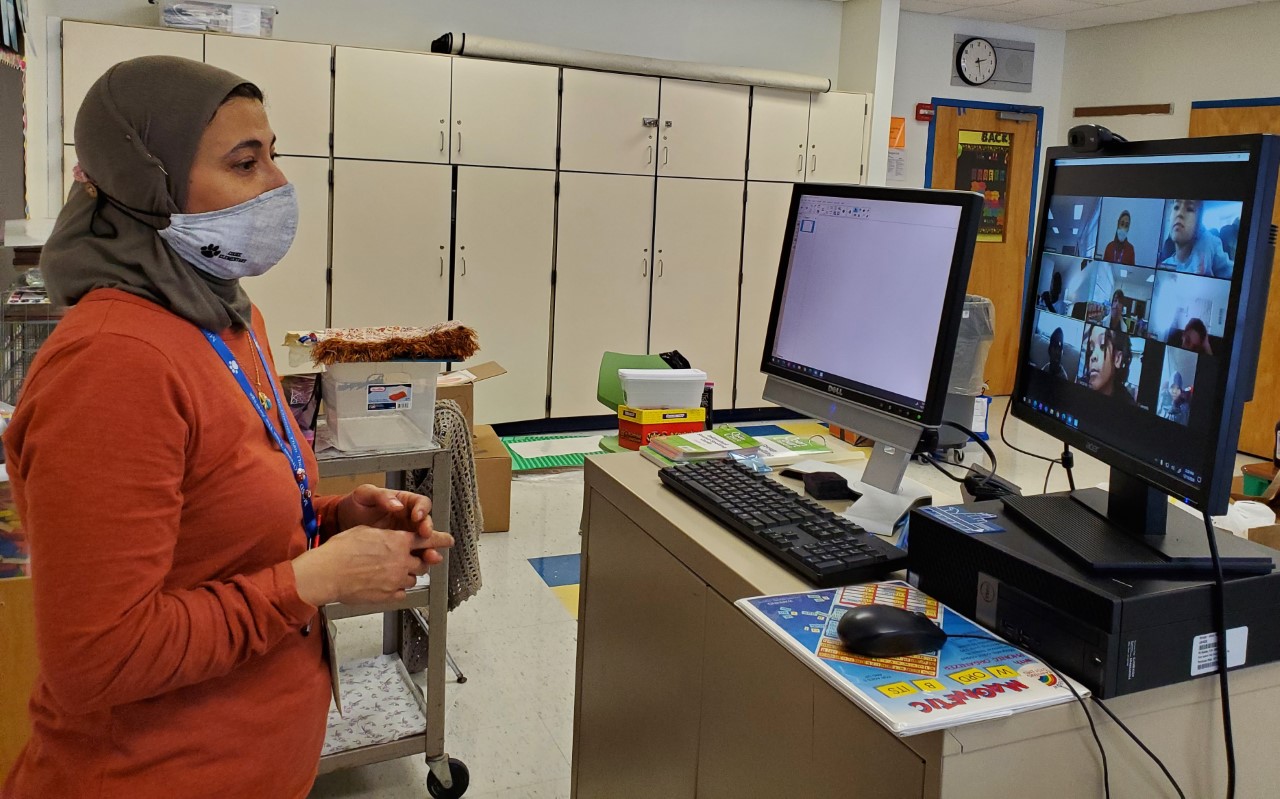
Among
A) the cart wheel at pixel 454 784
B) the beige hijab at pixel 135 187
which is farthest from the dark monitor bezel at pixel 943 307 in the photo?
the cart wheel at pixel 454 784

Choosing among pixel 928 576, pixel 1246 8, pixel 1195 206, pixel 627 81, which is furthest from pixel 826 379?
pixel 1246 8

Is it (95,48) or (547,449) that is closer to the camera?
(95,48)

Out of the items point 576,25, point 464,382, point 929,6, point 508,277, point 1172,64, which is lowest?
point 464,382

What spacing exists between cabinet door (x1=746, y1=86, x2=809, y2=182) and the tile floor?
2.81 metres

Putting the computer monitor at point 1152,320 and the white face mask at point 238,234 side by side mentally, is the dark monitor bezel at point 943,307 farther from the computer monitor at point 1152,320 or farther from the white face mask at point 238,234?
the white face mask at point 238,234

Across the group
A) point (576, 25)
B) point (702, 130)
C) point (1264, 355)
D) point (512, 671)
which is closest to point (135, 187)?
point (512, 671)

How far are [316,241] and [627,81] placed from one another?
2.01m

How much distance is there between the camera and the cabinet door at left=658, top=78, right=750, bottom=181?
599cm

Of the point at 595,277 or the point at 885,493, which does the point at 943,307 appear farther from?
the point at 595,277

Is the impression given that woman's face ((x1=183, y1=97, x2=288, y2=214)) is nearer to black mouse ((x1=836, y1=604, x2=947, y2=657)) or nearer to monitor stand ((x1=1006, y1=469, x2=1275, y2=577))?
black mouse ((x1=836, y1=604, x2=947, y2=657))

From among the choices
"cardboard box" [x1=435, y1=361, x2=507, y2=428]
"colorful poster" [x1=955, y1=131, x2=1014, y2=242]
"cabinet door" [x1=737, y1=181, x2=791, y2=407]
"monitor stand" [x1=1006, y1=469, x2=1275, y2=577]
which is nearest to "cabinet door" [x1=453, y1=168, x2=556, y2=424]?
"cabinet door" [x1=737, y1=181, x2=791, y2=407]

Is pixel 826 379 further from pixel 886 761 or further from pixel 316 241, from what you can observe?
pixel 316 241

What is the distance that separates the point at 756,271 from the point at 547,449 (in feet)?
6.20

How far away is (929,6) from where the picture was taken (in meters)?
6.88
